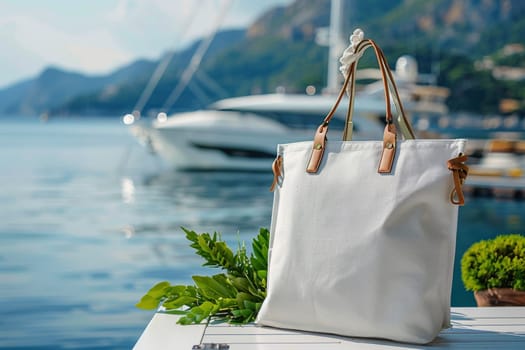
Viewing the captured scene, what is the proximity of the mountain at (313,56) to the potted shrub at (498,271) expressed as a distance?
5569 cm

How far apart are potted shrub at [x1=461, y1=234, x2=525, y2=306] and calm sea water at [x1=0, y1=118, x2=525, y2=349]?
2.52 meters

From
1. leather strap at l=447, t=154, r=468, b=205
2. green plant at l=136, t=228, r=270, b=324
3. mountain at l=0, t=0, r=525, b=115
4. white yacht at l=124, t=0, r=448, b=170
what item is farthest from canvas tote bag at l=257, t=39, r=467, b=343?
mountain at l=0, t=0, r=525, b=115

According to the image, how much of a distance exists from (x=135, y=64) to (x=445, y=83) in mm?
37727

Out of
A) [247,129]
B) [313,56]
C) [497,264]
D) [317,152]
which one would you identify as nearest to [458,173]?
[317,152]

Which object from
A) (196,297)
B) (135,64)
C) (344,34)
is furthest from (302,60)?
(196,297)

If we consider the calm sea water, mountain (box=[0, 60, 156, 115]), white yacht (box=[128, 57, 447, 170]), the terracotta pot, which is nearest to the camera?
the terracotta pot

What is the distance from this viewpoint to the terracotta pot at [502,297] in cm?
270

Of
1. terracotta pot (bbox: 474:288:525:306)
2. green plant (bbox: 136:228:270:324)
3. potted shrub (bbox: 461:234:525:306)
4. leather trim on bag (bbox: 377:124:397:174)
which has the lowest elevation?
green plant (bbox: 136:228:270:324)

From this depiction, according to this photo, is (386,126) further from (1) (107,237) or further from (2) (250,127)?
(2) (250,127)

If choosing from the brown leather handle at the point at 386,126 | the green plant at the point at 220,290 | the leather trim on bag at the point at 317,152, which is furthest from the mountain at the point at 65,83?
the leather trim on bag at the point at 317,152

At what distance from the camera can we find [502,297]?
9.00 ft

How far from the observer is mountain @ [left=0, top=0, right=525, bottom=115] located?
72625mm

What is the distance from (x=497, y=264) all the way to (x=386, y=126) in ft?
3.33

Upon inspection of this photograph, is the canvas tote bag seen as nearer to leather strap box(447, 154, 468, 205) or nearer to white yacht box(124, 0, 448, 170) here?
leather strap box(447, 154, 468, 205)
